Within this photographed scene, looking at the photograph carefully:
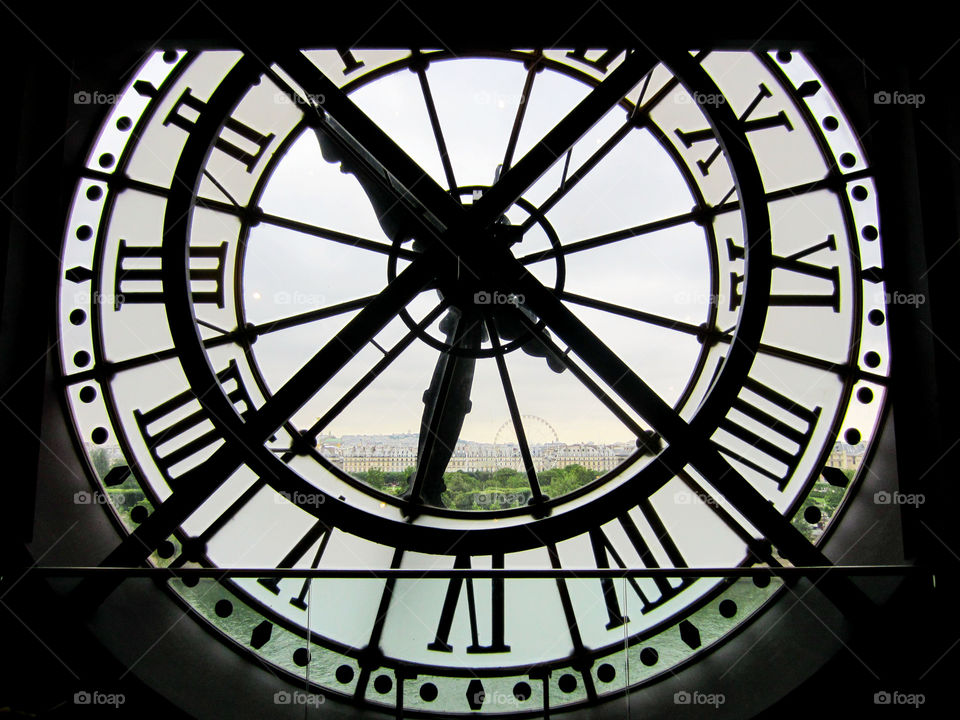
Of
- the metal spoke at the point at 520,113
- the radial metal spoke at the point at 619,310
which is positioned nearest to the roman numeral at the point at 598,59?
the metal spoke at the point at 520,113

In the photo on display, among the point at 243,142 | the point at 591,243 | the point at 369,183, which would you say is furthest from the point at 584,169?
the point at 243,142

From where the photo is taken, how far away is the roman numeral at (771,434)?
3781 mm

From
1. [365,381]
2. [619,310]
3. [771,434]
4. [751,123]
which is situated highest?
[751,123]

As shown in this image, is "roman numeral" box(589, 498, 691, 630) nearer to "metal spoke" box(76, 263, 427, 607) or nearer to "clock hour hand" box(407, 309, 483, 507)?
"clock hour hand" box(407, 309, 483, 507)

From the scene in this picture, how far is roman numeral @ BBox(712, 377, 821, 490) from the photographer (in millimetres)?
3781

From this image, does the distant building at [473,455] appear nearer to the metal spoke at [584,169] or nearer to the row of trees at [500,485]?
the row of trees at [500,485]

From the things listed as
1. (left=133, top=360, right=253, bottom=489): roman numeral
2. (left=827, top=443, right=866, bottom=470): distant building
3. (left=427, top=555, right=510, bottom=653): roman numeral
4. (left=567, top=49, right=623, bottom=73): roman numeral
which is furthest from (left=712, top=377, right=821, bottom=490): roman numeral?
(left=133, top=360, right=253, bottom=489): roman numeral

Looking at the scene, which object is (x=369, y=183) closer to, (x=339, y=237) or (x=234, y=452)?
(x=339, y=237)

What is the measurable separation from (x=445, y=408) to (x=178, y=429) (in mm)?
1846

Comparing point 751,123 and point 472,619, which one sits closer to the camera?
point 472,619

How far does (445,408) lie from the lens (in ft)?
12.6

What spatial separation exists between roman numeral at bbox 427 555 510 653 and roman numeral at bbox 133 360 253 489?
182 centimetres

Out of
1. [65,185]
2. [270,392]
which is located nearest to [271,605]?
[270,392]

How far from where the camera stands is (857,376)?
364cm
